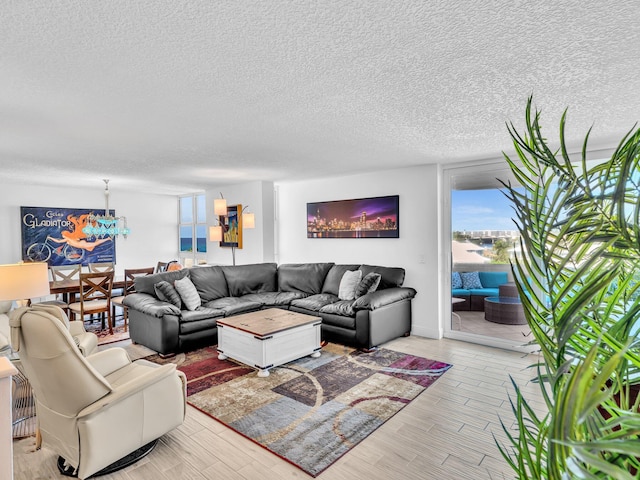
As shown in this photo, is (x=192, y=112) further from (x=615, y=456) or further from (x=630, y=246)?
(x=615, y=456)

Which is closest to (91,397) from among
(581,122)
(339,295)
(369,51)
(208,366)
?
(208,366)

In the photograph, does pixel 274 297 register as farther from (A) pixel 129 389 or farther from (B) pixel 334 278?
(A) pixel 129 389

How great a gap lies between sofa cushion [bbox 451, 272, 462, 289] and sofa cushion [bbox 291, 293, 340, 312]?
1.72 metres

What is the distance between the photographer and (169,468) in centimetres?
229

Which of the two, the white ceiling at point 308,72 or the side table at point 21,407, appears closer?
the white ceiling at point 308,72

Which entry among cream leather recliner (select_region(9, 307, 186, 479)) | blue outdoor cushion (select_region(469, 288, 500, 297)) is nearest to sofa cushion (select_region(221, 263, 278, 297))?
blue outdoor cushion (select_region(469, 288, 500, 297))

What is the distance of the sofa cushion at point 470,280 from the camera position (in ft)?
16.7

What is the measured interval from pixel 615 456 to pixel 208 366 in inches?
155

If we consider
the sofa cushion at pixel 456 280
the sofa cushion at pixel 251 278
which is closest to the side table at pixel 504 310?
the sofa cushion at pixel 456 280

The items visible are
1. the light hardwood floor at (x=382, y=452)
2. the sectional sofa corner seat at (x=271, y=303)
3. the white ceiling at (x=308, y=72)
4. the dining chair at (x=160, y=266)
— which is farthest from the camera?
the dining chair at (x=160, y=266)

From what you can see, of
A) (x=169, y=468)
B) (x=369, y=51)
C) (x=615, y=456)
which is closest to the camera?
(x=615, y=456)

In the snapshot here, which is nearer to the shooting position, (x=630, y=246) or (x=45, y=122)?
(x=630, y=246)

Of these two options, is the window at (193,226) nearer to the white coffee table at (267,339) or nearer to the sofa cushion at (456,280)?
the white coffee table at (267,339)

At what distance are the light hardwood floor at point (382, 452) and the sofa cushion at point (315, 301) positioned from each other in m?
2.14
